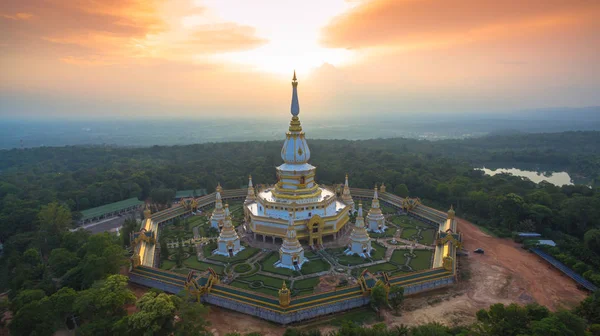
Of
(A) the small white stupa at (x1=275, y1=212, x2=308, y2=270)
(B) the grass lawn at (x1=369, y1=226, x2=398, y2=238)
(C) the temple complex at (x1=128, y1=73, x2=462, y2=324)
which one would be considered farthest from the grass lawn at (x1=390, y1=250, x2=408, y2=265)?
(A) the small white stupa at (x1=275, y1=212, x2=308, y2=270)

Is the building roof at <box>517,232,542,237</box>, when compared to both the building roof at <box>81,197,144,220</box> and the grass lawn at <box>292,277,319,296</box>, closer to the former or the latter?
the grass lawn at <box>292,277,319,296</box>

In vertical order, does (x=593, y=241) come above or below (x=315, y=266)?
above

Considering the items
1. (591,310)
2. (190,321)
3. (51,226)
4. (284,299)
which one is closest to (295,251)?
(284,299)

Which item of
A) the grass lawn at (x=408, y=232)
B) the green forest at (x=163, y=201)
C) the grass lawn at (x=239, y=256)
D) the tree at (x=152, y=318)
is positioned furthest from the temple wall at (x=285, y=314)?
the grass lawn at (x=408, y=232)

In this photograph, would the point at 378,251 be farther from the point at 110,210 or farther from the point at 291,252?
the point at 110,210

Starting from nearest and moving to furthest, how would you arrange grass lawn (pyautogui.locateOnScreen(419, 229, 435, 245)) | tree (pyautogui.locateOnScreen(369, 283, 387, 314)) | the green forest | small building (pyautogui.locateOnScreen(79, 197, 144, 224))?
the green forest < tree (pyautogui.locateOnScreen(369, 283, 387, 314)) < grass lawn (pyautogui.locateOnScreen(419, 229, 435, 245)) < small building (pyautogui.locateOnScreen(79, 197, 144, 224))

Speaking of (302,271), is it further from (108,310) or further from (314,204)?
(108,310)
